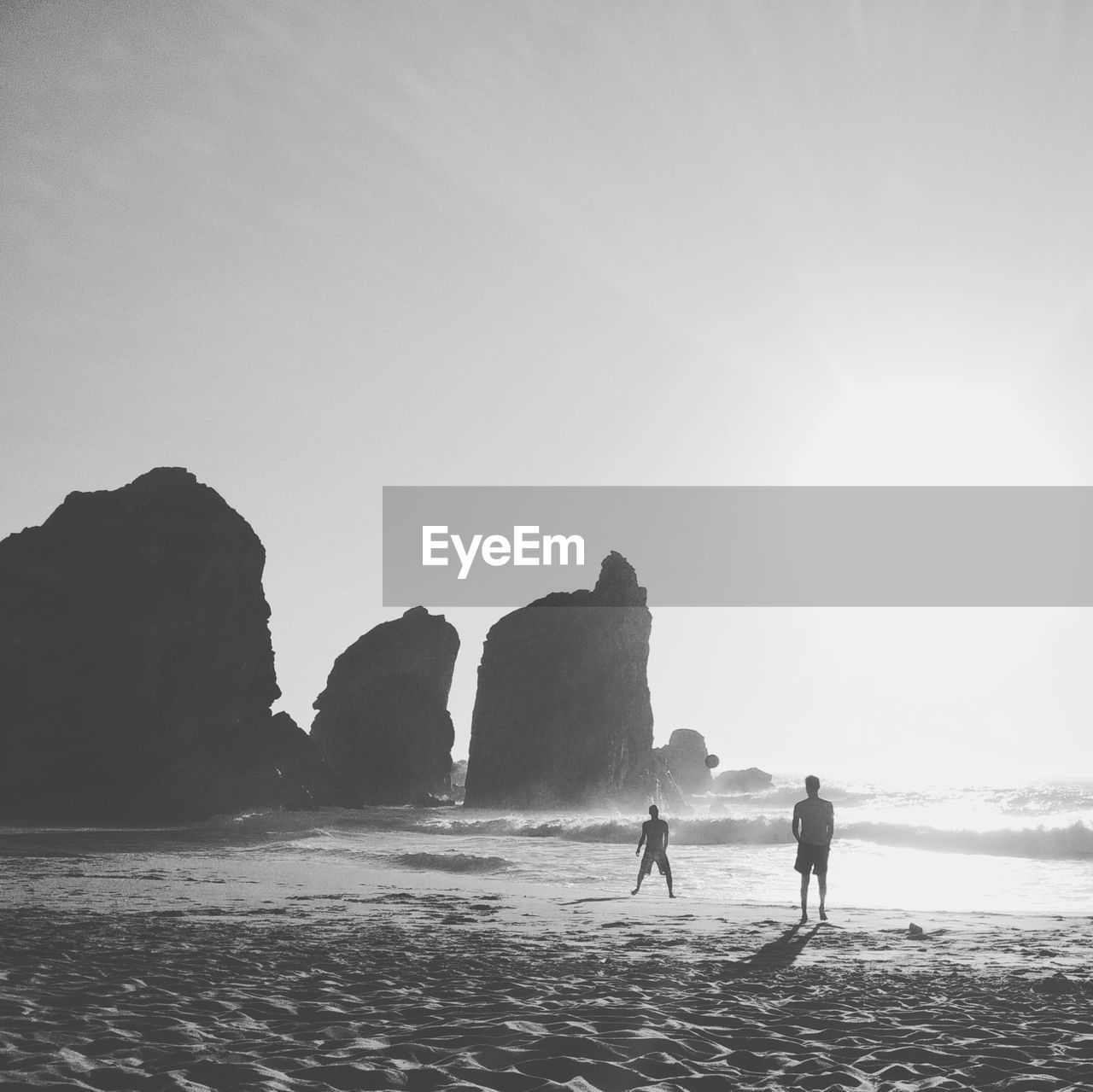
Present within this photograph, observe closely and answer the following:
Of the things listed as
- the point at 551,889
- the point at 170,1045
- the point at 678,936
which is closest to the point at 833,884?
the point at 551,889

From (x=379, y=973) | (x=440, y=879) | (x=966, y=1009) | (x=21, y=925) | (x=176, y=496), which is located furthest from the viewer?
(x=176, y=496)

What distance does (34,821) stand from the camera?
123ft

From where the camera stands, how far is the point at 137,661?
138 feet

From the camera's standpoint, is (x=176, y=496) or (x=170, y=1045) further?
(x=176, y=496)

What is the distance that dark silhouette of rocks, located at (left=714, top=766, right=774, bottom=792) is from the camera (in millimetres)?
118562

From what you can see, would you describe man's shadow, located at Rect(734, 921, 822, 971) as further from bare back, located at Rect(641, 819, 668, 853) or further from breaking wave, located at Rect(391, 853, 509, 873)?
breaking wave, located at Rect(391, 853, 509, 873)

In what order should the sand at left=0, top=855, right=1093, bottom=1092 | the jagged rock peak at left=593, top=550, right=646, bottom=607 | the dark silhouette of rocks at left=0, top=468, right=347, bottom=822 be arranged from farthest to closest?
the jagged rock peak at left=593, top=550, right=646, bottom=607
the dark silhouette of rocks at left=0, top=468, right=347, bottom=822
the sand at left=0, top=855, right=1093, bottom=1092

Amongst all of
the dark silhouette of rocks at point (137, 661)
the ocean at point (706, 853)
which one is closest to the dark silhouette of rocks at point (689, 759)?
the dark silhouette of rocks at point (137, 661)

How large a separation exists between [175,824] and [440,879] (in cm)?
2692

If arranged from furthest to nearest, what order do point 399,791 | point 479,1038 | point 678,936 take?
point 399,791 < point 678,936 < point 479,1038

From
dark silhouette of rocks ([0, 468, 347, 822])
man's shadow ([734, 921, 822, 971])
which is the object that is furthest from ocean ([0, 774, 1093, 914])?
dark silhouette of rocks ([0, 468, 347, 822])

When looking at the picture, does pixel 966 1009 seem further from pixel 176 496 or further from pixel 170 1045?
pixel 176 496

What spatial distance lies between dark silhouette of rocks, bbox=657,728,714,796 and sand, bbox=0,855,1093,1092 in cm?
9846

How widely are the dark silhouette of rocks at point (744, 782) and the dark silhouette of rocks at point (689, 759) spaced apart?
22.4ft
